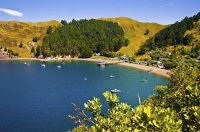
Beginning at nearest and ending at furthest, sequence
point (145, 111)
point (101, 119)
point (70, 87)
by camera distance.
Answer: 1. point (145, 111)
2. point (101, 119)
3. point (70, 87)

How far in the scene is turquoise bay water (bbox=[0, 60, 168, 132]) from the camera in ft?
227

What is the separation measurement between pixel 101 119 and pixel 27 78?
457 ft

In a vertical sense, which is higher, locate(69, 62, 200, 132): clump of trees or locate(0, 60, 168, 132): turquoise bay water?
locate(69, 62, 200, 132): clump of trees

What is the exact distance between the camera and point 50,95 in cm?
10400

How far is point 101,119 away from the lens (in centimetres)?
1342

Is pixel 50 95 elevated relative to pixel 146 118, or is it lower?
lower

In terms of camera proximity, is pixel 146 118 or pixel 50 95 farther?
pixel 50 95

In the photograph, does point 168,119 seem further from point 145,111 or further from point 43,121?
point 43,121

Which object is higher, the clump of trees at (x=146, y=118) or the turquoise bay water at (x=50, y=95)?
the clump of trees at (x=146, y=118)

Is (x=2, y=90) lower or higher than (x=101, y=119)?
lower

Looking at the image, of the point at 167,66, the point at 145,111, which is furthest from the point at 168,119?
the point at 167,66

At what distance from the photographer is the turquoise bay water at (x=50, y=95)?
69188 millimetres

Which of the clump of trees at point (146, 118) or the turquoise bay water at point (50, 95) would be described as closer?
the clump of trees at point (146, 118)

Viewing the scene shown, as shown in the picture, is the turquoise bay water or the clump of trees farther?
the turquoise bay water
